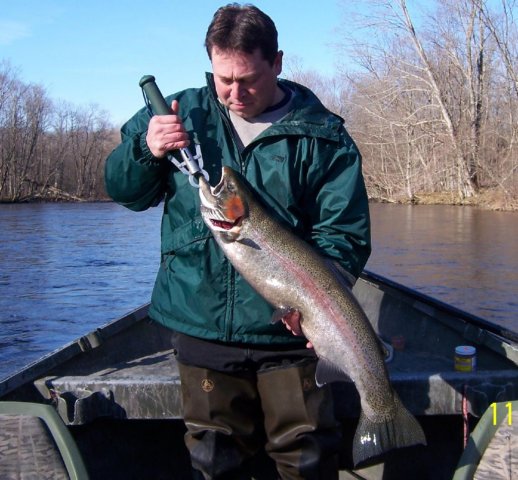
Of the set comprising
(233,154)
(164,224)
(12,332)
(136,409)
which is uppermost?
(233,154)

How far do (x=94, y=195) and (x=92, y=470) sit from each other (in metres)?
59.1

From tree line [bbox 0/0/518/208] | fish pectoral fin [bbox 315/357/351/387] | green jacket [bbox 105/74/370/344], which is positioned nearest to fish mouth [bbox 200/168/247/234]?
A: green jacket [bbox 105/74/370/344]

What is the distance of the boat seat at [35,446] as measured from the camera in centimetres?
262

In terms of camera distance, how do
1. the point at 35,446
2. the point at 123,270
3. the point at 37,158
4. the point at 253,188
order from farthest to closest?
the point at 37,158
the point at 123,270
the point at 253,188
the point at 35,446

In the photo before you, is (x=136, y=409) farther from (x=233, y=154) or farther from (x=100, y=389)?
(x=233, y=154)

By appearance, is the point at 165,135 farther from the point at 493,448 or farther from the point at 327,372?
the point at 493,448

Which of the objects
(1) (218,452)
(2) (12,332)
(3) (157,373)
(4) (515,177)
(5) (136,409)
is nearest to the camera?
(1) (218,452)

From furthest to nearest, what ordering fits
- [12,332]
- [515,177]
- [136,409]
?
[515,177] < [12,332] < [136,409]

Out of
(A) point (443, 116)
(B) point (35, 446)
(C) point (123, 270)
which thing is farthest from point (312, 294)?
(A) point (443, 116)

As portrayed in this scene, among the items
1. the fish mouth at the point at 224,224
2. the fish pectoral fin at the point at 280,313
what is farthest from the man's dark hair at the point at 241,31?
the fish pectoral fin at the point at 280,313

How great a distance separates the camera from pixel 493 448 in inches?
108

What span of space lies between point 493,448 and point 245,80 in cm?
174

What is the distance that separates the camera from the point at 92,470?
380 cm

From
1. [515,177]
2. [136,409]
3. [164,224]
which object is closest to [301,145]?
[164,224]
